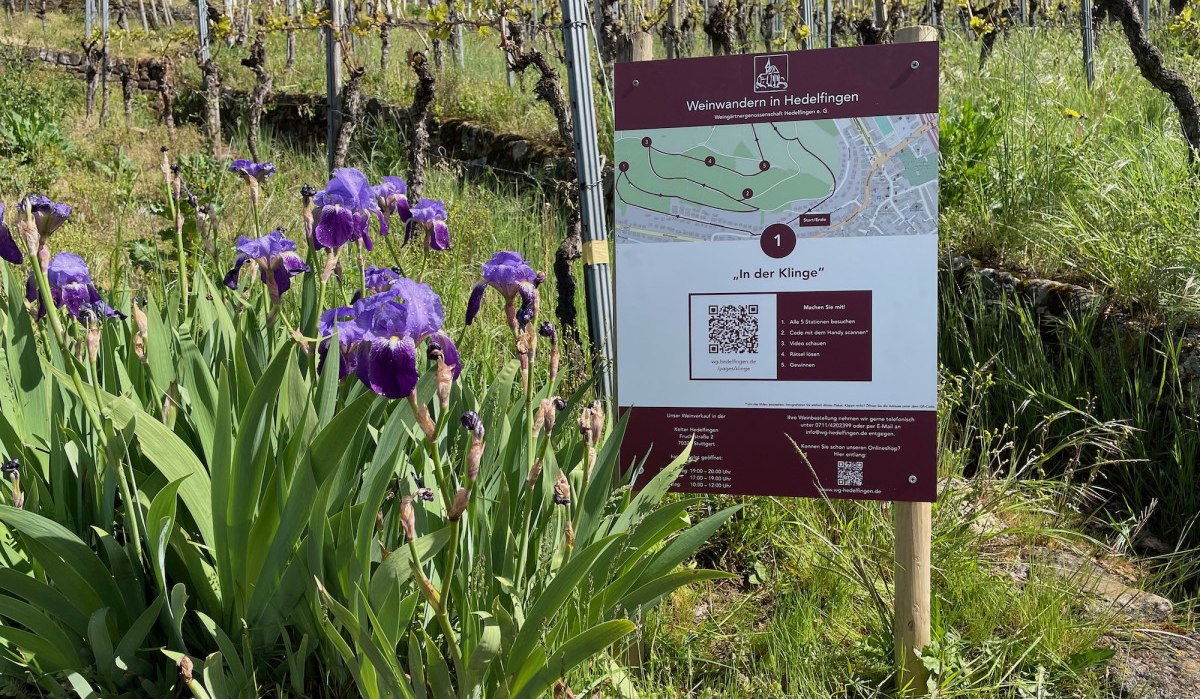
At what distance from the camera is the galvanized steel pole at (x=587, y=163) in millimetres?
2422

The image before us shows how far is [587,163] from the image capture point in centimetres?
245

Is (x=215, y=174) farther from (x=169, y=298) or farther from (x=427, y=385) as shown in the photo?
(x=427, y=385)

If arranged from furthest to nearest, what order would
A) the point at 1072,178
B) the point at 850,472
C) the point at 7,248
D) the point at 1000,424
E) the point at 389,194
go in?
the point at 1072,178
the point at 1000,424
the point at 389,194
the point at 850,472
the point at 7,248

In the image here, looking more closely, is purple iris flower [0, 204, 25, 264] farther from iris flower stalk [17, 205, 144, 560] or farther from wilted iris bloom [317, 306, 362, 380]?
wilted iris bloom [317, 306, 362, 380]

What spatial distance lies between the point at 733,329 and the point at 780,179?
14.6 inches

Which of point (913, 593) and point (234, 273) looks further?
point (234, 273)

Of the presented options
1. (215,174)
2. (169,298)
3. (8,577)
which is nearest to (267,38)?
(215,174)

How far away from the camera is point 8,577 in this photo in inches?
57.6

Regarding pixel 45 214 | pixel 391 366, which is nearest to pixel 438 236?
pixel 45 214

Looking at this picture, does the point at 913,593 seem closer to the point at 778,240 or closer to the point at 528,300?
the point at 778,240

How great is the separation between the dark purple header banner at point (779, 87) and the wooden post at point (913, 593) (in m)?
0.08

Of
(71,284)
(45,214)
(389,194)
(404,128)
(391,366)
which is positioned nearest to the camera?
(391,366)

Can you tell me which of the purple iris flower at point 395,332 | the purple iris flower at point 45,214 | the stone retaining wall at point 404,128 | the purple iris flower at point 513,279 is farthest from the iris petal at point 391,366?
the stone retaining wall at point 404,128

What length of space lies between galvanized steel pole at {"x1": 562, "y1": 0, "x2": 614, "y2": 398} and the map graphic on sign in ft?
0.73
